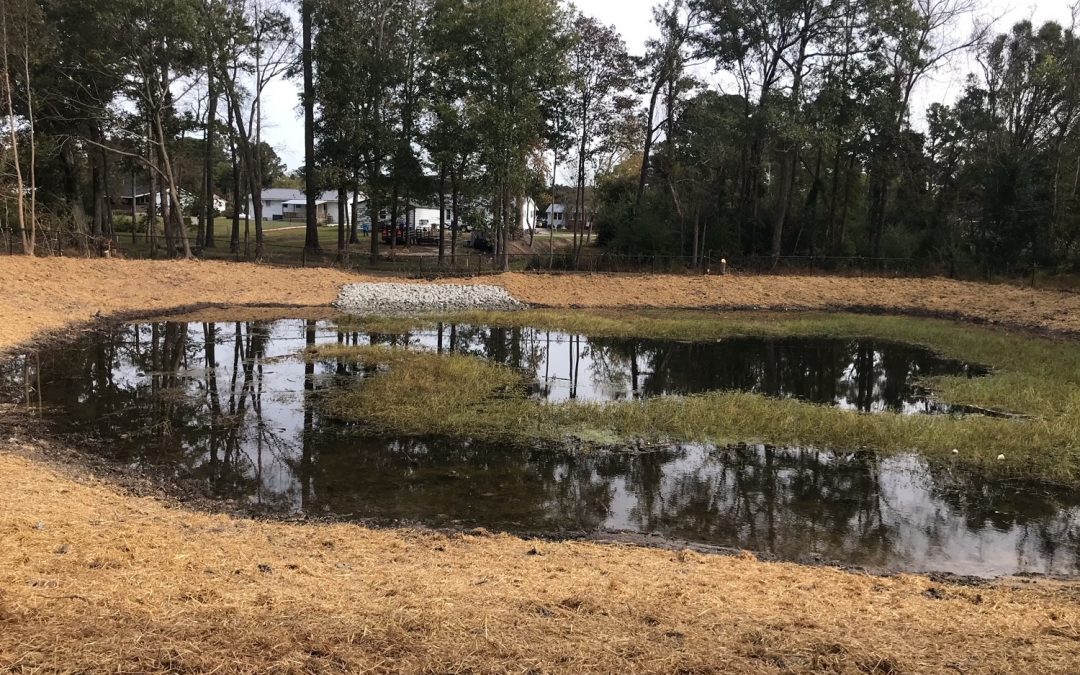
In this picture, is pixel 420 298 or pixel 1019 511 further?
pixel 420 298

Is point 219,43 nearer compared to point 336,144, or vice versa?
point 219,43

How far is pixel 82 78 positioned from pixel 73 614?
1450 inches

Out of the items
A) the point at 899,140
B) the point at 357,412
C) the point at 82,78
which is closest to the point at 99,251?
the point at 82,78

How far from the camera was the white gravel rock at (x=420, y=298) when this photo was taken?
27.4m

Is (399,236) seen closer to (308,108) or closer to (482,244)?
(482,244)

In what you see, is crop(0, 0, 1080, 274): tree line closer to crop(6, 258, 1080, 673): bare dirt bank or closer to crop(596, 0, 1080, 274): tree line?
crop(596, 0, 1080, 274): tree line

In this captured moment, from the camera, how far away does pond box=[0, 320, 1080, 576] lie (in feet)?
25.1

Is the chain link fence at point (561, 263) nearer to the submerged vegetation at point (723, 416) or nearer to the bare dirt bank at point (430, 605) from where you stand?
the submerged vegetation at point (723, 416)

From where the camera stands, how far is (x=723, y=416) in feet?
38.3

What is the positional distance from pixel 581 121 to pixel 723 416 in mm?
31535

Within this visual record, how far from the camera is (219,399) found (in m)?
12.8

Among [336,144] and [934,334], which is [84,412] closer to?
[934,334]

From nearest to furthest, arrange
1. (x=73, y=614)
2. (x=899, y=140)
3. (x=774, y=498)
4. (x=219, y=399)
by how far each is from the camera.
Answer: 1. (x=73, y=614)
2. (x=774, y=498)
3. (x=219, y=399)
4. (x=899, y=140)

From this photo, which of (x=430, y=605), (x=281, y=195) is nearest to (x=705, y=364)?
(x=430, y=605)
